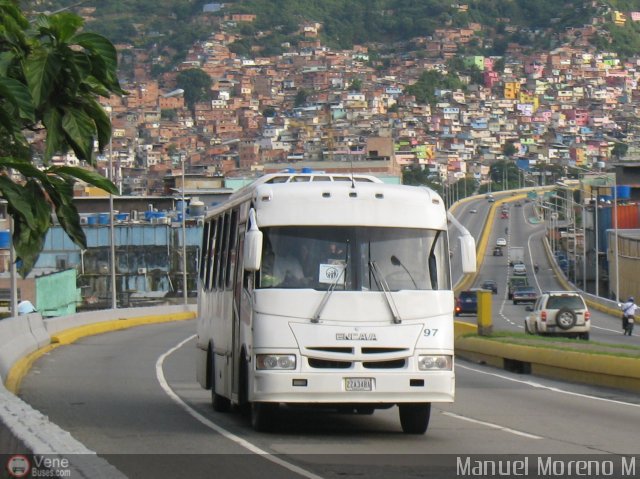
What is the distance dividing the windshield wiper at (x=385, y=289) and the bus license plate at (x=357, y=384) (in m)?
0.68

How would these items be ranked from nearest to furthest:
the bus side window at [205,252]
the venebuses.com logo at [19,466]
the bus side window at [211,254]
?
the venebuses.com logo at [19,466] → the bus side window at [211,254] → the bus side window at [205,252]

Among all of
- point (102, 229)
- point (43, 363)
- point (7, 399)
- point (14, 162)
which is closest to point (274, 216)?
point (7, 399)

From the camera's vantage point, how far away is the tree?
10211 millimetres

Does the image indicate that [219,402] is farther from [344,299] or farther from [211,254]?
[344,299]

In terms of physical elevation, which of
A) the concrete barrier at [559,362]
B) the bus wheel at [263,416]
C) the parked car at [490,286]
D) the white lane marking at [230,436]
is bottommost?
the parked car at [490,286]

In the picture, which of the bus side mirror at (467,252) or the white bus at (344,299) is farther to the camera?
the bus side mirror at (467,252)

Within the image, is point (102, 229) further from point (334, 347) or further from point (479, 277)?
point (334, 347)

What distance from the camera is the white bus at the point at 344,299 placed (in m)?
15.4

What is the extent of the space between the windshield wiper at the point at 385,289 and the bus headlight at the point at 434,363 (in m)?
0.45

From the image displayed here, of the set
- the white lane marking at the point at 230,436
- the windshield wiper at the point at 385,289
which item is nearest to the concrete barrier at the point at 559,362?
the white lane marking at the point at 230,436

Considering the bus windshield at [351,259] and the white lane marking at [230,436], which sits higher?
the bus windshield at [351,259]

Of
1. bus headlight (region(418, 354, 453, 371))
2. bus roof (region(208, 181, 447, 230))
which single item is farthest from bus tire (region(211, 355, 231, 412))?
bus headlight (region(418, 354, 453, 371))

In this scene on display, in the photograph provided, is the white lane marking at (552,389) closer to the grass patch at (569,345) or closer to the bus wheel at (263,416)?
the grass patch at (569,345)

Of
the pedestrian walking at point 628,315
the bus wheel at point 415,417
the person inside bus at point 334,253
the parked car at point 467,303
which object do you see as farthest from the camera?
the parked car at point 467,303
